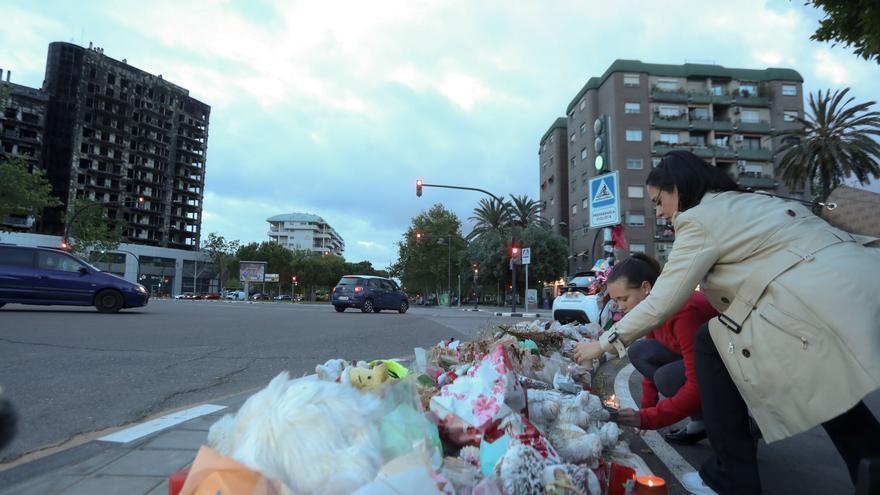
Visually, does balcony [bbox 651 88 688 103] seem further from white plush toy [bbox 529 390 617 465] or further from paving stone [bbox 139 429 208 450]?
paving stone [bbox 139 429 208 450]

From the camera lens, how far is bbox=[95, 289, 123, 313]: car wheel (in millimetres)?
12461

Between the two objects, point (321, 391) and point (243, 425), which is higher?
point (321, 391)

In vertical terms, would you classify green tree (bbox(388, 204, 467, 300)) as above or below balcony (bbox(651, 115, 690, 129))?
below

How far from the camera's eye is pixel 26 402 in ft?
11.0

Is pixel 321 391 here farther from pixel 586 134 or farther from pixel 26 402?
pixel 586 134

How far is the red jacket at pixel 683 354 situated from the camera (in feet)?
7.82

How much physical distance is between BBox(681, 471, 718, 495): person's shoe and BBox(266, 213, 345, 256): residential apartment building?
136 metres

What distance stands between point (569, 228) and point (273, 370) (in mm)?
51732

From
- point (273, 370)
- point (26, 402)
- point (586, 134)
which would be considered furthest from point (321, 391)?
point (586, 134)

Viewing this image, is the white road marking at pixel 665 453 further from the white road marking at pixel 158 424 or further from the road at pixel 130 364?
the road at pixel 130 364

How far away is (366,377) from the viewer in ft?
8.55

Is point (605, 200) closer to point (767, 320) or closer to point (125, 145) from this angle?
point (767, 320)

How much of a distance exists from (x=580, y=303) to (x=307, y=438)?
9.11 m

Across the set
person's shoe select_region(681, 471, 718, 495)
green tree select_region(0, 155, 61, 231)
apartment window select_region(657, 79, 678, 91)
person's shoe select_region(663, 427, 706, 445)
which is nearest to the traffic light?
person's shoe select_region(663, 427, 706, 445)
